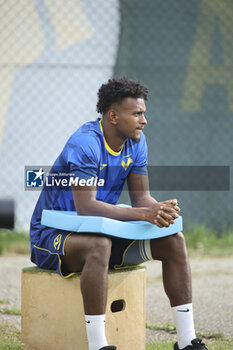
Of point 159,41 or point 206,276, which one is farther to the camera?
point 159,41

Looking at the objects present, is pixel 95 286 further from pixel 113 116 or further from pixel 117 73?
pixel 117 73

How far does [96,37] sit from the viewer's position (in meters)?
6.68

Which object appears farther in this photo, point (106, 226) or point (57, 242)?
point (57, 242)

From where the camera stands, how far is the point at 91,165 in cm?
305

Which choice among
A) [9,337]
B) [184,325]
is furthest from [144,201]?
[9,337]

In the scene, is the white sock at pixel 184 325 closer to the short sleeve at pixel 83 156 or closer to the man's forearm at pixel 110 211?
the man's forearm at pixel 110 211

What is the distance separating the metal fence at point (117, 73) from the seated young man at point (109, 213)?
10.8 ft

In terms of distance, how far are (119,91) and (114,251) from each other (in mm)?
867

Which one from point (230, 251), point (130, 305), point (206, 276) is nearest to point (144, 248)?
point (130, 305)

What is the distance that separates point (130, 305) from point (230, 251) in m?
3.57

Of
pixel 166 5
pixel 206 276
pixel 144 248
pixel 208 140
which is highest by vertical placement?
pixel 166 5

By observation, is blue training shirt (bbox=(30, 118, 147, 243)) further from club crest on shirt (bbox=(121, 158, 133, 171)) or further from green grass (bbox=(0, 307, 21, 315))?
green grass (bbox=(0, 307, 21, 315))

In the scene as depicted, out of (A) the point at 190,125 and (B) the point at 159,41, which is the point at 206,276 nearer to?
(A) the point at 190,125

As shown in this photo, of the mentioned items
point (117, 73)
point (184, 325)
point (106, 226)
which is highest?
point (117, 73)
